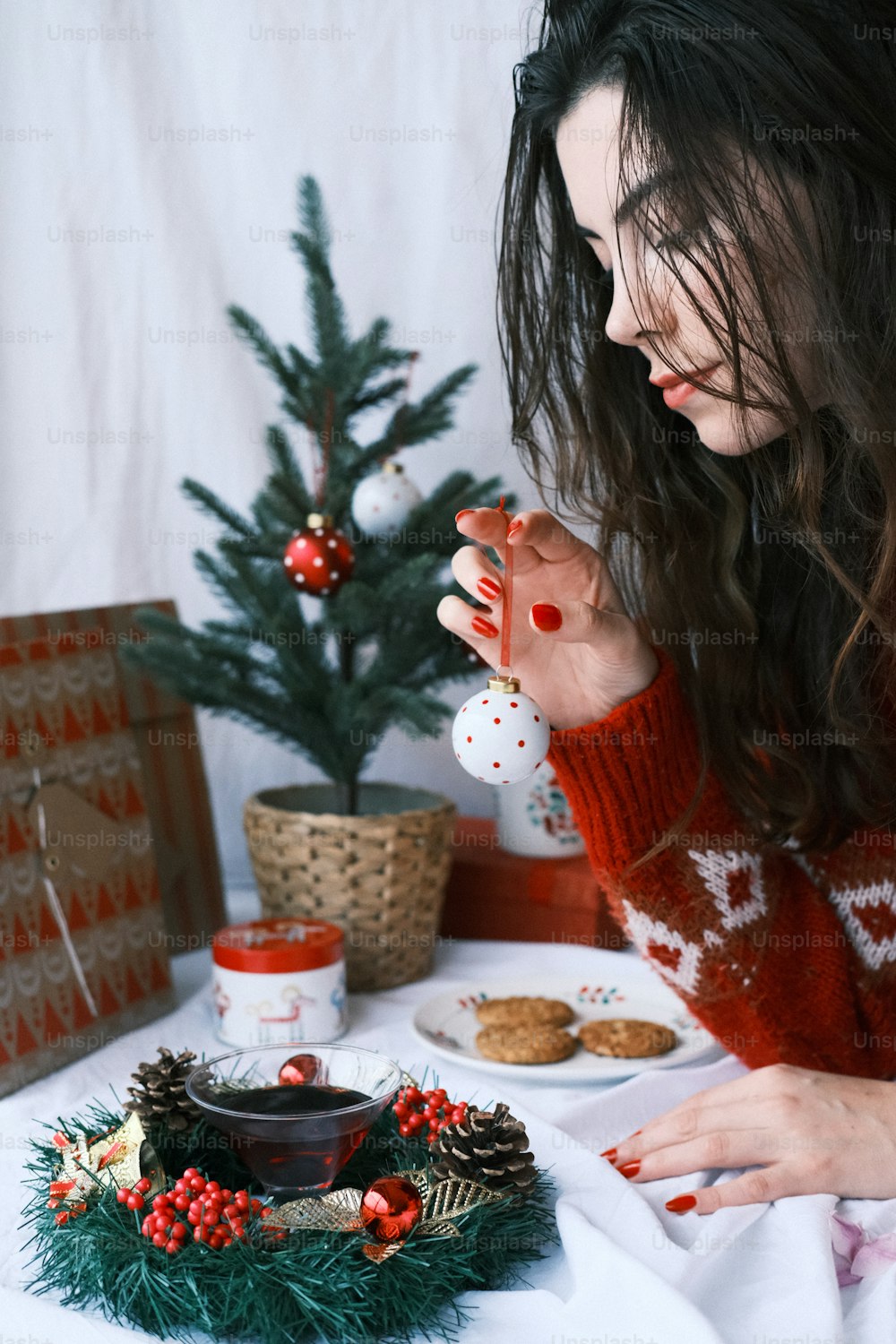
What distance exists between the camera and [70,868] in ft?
3.15

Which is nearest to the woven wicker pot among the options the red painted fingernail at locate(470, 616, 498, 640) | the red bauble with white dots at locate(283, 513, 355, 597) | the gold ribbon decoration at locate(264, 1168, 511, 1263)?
the red bauble with white dots at locate(283, 513, 355, 597)

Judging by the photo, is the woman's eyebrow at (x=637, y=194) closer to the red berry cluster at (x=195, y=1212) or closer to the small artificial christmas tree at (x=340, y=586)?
the small artificial christmas tree at (x=340, y=586)

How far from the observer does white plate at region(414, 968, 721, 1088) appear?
35.4 inches

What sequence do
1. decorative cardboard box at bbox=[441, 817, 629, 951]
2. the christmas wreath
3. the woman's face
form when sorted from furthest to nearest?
decorative cardboard box at bbox=[441, 817, 629, 951] → the woman's face → the christmas wreath

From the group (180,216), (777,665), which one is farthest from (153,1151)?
(180,216)

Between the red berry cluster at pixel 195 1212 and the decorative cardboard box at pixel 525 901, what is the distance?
0.64 meters

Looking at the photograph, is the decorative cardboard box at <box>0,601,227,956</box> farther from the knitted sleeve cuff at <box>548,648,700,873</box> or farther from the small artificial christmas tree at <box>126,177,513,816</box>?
the knitted sleeve cuff at <box>548,648,700,873</box>

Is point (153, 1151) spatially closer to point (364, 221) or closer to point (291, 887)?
point (291, 887)

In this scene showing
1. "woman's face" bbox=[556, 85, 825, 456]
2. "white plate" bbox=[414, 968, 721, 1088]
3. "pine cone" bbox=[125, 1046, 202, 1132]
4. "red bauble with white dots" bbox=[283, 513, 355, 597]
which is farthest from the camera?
"red bauble with white dots" bbox=[283, 513, 355, 597]

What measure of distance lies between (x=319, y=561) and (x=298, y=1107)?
1.68ft

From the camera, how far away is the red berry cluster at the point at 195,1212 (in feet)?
1.87

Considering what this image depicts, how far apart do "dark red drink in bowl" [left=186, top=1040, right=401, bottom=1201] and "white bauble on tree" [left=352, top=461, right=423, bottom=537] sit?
0.52 metres

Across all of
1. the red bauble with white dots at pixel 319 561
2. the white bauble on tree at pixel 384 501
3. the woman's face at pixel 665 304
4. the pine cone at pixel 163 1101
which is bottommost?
the pine cone at pixel 163 1101

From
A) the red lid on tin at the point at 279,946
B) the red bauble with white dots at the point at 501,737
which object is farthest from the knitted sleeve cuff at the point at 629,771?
the red lid on tin at the point at 279,946
